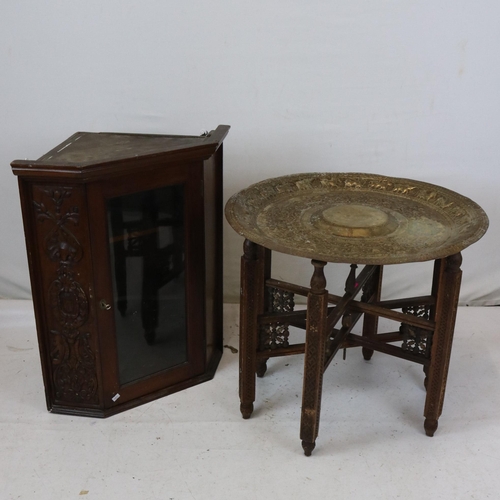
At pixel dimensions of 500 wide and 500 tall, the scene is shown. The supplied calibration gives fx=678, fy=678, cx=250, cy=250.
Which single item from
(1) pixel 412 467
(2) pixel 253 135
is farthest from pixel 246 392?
(2) pixel 253 135

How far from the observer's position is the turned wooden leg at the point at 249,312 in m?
2.27

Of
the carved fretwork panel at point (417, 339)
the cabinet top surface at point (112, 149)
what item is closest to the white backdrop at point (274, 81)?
the cabinet top surface at point (112, 149)

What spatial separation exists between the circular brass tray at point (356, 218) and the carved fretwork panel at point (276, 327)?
34cm

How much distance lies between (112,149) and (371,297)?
117 cm

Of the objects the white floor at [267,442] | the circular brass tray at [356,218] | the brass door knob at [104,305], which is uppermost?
the circular brass tray at [356,218]

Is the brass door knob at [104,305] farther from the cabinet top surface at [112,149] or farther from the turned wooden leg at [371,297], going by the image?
the turned wooden leg at [371,297]

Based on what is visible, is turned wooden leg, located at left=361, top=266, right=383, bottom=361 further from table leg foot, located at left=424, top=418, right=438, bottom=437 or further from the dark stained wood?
table leg foot, located at left=424, top=418, right=438, bottom=437

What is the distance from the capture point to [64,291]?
2273mm

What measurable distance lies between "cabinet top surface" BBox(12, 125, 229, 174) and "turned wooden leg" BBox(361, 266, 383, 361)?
82 cm

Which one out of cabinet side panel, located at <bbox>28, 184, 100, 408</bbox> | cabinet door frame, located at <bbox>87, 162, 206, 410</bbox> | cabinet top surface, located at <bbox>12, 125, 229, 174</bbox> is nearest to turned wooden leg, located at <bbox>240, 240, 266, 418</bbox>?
cabinet door frame, located at <bbox>87, 162, 206, 410</bbox>

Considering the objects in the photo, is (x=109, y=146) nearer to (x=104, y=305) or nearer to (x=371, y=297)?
(x=104, y=305)

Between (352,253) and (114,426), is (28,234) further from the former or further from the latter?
(352,253)

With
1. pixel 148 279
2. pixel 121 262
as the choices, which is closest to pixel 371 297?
pixel 148 279

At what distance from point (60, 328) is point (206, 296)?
1.80 feet
